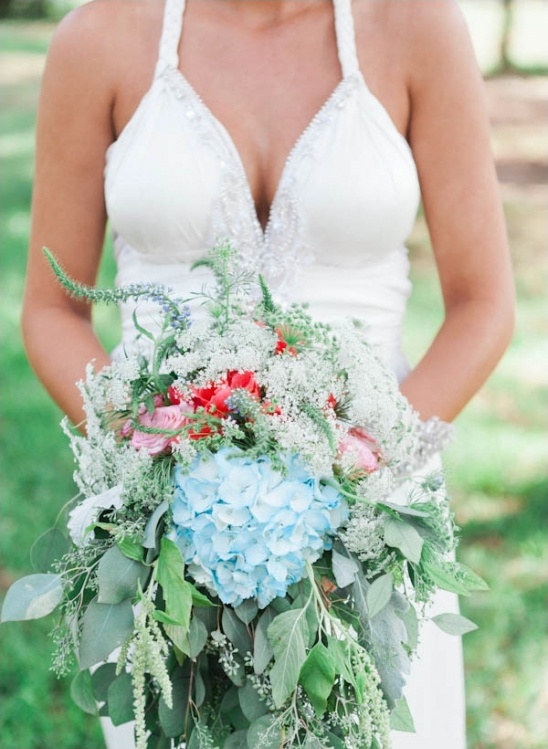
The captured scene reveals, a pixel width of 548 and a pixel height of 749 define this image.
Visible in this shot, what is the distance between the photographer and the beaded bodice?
2361mm

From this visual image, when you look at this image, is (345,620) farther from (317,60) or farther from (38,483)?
(38,483)

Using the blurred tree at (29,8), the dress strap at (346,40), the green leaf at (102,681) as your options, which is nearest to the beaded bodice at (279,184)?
the dress strap at (346,40)

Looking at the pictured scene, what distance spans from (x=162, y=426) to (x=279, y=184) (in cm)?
98

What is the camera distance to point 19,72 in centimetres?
1438

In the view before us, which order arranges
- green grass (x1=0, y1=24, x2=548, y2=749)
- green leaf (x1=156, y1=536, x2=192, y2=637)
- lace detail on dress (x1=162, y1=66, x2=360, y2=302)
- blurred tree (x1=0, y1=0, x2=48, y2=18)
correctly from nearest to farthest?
green leaf (x1=156, y1=536, x2=192, y2=637)
lace detail on dress (x1=162, y1=66, x2=360, y2=302)
green grass (x1=0, y1=24, x2=548, y2=749)
blurred tree (x1=0, y1=0, x2=48, y2=18)

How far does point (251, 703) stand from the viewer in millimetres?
1654

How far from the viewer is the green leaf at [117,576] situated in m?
1.52

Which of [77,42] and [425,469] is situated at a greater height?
[77,42]

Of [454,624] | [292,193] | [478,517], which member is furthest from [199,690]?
[478,517]

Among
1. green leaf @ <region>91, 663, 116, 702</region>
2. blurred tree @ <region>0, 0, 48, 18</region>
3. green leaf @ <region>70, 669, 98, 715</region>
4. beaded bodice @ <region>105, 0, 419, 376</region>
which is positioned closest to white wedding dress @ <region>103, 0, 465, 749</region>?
beaded bodice @ <region>105, 0, 419, 376</region>

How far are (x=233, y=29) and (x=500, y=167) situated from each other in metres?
9.12

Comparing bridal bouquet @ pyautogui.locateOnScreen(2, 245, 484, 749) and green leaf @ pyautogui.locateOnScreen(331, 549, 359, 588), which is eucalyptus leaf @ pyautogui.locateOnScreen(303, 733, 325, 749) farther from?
green leaf @ pyautogui.locateOnScreen(331, 549, 359, 588)

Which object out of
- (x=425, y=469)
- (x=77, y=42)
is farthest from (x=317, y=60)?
(x=425, y=469)

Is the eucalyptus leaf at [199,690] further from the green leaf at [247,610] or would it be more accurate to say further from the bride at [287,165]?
the bride at [287,165]
